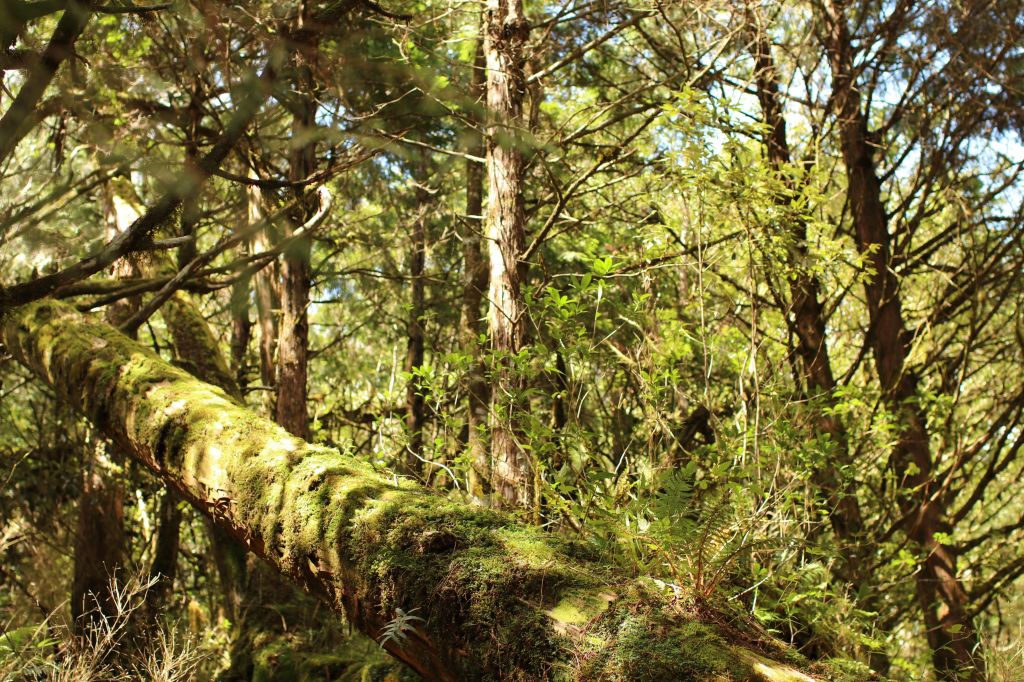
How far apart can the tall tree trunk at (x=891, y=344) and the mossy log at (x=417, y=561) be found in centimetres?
476

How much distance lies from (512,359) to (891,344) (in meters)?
4.57

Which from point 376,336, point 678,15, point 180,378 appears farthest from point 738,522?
point 376,336

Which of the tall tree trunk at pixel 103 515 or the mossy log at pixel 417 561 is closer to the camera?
the mossy log at pixel 417 561

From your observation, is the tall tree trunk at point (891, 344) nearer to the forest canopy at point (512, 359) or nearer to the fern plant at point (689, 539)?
the forest canopy at point (512, 359)

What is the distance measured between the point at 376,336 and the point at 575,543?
954cm

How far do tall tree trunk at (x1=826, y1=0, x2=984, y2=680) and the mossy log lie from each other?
476 cm

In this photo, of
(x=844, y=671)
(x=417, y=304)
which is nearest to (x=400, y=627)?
(x=844, y=671)

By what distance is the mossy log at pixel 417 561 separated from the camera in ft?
8.32

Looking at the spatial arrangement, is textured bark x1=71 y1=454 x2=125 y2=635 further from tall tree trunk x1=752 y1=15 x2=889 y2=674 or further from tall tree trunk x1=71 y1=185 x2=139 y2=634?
tall tree trunk x1=752 y1=15 x2=889 y2=674

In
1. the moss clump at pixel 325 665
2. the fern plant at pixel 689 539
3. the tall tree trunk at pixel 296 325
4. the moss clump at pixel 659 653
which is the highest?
the tall tree trunk at pixel 296 325

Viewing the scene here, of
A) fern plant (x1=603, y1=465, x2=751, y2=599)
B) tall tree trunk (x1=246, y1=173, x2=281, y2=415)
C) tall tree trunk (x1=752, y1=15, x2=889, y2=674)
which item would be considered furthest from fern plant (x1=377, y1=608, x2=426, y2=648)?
tall tree trunk (x1=246, y1=173, x2=281, y2=415)

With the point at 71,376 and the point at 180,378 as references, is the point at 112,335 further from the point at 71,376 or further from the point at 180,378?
the point at 180,378

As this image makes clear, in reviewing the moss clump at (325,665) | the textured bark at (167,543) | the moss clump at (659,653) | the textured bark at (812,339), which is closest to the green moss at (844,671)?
the moss clump at (659,653)

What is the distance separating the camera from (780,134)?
723 cm
